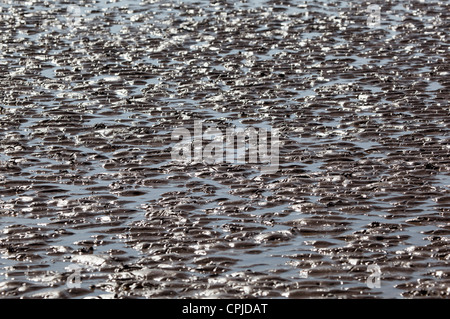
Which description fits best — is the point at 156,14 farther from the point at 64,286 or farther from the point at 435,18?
the point at 64,286

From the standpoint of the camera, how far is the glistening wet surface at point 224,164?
1024 centimetres

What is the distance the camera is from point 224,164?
45.3ft

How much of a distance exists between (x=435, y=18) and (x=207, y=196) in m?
13.1

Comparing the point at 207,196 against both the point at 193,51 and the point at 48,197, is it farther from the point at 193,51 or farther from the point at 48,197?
the point at 193,51

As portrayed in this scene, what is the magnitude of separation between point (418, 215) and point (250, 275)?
2.81 metres

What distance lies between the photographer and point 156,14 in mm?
24172

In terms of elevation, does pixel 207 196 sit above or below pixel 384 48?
below

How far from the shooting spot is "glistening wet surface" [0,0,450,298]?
10.2 meters

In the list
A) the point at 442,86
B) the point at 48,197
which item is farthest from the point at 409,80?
the point at 48,197

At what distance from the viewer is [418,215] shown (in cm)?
1177

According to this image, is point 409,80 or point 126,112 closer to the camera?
point 126,112
